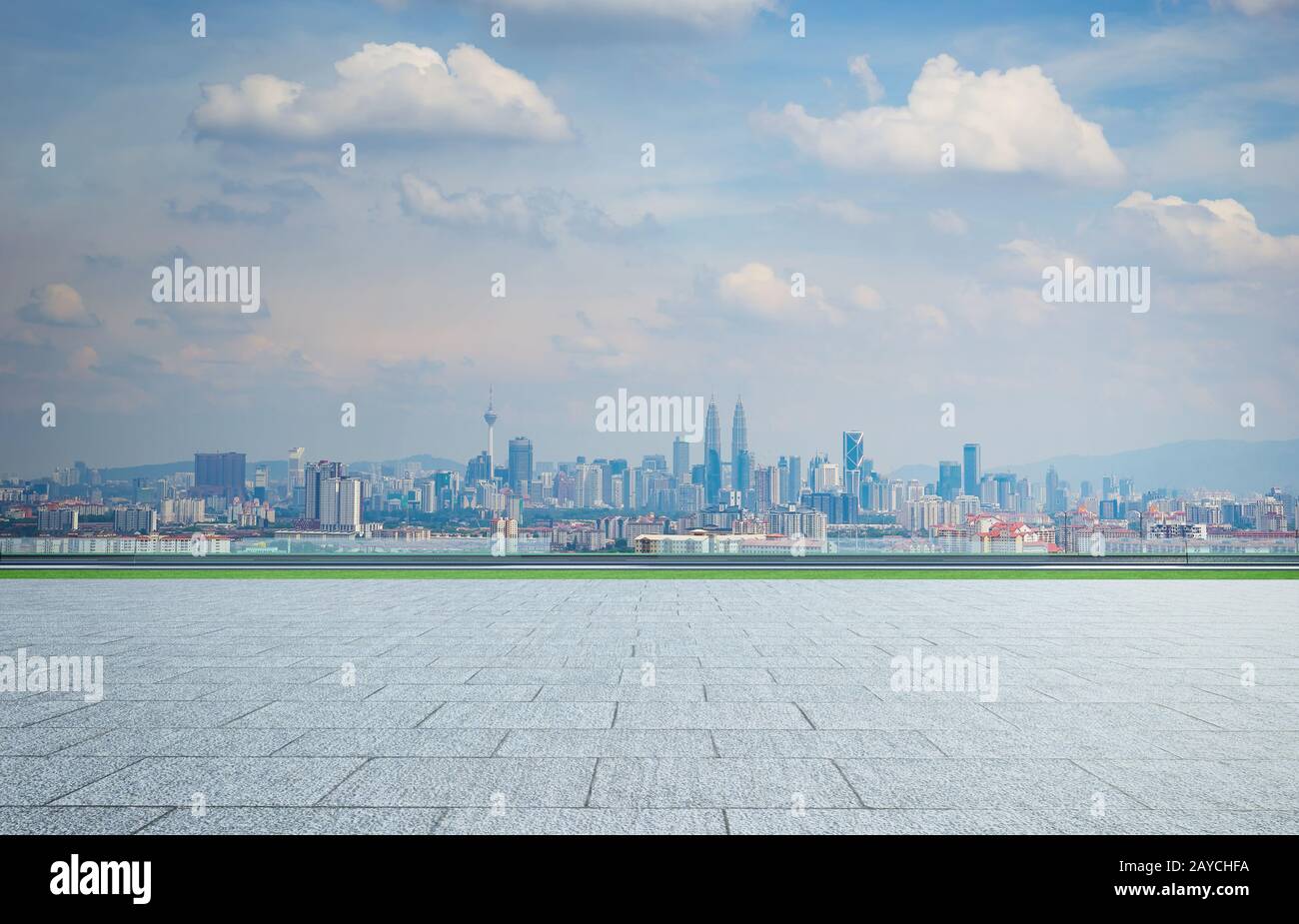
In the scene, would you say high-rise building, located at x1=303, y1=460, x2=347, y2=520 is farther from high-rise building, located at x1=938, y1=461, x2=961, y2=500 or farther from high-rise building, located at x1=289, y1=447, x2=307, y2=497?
high-rise building, located at x1=938, y1=461, x2=961, y2=500
